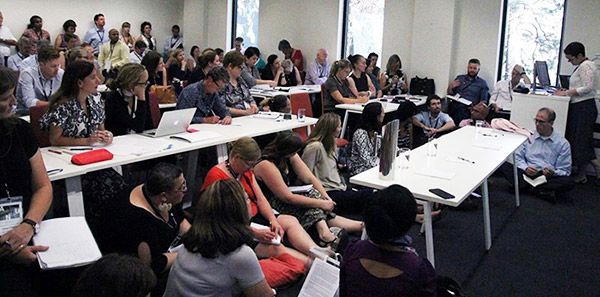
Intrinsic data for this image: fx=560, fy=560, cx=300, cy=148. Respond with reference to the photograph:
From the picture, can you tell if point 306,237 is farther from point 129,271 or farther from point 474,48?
point 474,48

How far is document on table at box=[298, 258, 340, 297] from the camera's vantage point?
8.59 ft

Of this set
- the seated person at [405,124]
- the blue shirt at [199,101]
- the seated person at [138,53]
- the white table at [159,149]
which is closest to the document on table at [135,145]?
the white table at [159,149]

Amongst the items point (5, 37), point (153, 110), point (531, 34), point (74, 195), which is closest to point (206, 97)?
point (153, 110)

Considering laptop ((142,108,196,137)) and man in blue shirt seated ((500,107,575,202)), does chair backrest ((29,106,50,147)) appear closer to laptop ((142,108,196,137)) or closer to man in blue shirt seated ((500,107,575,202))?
laptop ((142,108,196,137))

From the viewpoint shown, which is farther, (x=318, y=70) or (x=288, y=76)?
(x=318, y=70)

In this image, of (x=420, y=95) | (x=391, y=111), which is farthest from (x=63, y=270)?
(x=420, y=95)

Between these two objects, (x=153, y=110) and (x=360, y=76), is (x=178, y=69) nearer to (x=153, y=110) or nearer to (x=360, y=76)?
(x=360, y=76)

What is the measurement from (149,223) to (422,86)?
665 cm

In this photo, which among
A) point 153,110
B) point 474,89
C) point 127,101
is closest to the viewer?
point 127,101

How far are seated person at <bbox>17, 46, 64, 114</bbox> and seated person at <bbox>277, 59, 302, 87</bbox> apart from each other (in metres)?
4.38

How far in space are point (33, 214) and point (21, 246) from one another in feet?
0.72

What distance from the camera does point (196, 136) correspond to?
168 inches

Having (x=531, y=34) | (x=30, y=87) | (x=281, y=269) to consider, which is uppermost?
(x=531, y=34)

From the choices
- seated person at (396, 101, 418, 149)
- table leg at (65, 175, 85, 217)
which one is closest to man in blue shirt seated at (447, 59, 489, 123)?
seated person at (396, 101, 418, 149)
